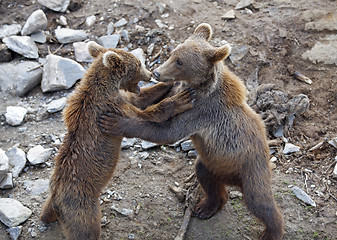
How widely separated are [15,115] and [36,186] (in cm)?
203

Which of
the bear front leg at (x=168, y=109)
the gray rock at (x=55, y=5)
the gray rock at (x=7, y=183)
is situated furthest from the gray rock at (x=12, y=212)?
the gray rock at (x=55, y=5)

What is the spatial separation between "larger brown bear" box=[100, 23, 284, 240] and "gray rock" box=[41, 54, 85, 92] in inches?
138

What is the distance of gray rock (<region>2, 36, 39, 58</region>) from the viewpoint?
10.3m

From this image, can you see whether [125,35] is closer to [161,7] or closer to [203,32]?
[161,7]

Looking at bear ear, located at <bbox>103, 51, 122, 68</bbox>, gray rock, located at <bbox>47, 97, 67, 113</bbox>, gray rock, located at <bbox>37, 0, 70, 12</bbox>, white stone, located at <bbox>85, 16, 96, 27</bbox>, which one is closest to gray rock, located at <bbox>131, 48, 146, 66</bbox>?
white stone, located at <bbox>85, 16, 96, 27</bbox>

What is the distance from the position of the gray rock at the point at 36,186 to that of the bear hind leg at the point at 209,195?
2989mm

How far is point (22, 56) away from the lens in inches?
410

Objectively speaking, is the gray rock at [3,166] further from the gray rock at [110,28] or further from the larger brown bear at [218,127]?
the gray rock at [110,28]

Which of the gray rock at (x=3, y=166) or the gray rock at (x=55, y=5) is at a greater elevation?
the gray rock at (x=55, y=5)

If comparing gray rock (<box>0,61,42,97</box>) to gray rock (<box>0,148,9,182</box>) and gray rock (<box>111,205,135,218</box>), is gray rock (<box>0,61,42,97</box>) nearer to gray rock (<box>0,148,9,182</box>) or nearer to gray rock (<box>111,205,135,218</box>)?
gray rock (<box>0,148,9,182</box>)

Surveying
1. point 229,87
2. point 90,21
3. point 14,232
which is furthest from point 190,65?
point 90,21

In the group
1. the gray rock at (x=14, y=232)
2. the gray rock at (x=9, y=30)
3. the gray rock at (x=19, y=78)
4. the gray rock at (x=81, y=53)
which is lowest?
the gray rock at (x=14, y=232)

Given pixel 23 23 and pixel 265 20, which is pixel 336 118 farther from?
pixel 23 23

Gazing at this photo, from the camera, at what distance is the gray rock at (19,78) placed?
980 centimetres
